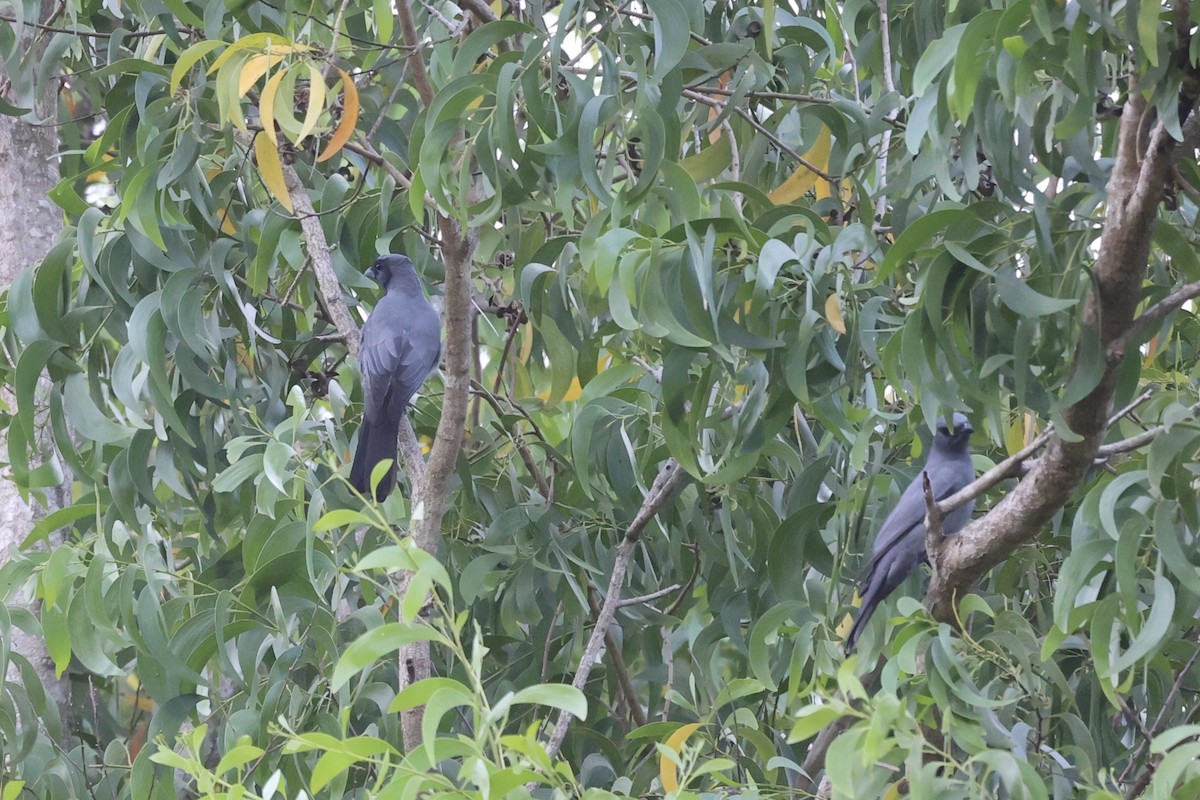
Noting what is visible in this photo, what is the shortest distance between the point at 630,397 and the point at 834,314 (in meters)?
0.70

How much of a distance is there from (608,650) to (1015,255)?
5.38ft

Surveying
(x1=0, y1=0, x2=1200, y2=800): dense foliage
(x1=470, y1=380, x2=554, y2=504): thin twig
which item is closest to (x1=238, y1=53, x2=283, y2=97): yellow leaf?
(x1=0, y1=0, x2=1200, y2=800): dense foliage

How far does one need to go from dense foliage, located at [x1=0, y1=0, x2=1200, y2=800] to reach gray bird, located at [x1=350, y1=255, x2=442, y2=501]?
0.13m

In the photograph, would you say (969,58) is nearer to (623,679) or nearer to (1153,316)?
(1153,316)

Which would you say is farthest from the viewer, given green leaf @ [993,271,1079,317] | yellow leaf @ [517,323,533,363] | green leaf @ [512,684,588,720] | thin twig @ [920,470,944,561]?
yellow leaf @ [517,323,533,363]

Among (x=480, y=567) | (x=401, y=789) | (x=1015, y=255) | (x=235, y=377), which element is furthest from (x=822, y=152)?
(x=401, y=789)

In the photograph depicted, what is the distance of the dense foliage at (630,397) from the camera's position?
6.69ft

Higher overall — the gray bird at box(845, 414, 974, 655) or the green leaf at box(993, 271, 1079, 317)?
the green leaf at box(993, 271, 1079, 317)

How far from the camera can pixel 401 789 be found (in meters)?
1.70

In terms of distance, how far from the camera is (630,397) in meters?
3.06

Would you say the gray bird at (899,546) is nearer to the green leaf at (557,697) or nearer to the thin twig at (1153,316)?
the thin twig at (1153,316)

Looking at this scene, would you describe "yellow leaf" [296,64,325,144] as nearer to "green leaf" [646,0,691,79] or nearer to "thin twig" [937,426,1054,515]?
"green leaf" [646,0,691,79]

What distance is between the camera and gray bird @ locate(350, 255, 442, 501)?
3.51m

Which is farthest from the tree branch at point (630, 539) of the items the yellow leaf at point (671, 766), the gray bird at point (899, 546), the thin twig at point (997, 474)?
the thin twig at point (997, 474)
